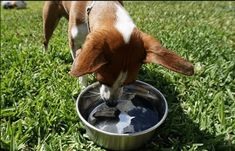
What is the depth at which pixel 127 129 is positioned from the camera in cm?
395

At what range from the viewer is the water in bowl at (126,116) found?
3.98 m

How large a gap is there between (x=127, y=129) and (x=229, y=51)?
7.76 feet

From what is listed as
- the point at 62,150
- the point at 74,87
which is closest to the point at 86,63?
the point at 62,150

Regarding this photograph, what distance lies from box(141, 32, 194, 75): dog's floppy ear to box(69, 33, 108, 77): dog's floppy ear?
17.4 inches

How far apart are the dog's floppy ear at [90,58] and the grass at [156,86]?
107 centimetres

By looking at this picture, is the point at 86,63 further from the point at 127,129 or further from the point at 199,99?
the point at 199,99

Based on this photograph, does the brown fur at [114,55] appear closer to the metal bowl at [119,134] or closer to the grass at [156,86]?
the metal bowl at [119,134]

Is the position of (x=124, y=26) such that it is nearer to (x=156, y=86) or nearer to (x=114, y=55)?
(x=114, y=55)

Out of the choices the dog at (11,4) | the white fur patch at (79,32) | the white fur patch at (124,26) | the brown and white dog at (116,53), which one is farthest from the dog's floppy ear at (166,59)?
the dog at (11,4)

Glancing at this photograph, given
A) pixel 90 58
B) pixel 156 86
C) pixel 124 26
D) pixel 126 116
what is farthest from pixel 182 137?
pixel 90 58

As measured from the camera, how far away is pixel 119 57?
133 inches

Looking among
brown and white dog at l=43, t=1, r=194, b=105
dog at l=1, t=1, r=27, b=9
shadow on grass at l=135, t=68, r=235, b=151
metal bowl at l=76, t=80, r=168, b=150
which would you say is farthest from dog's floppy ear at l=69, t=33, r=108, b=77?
dog at l=1, t=1, r=27, b=9

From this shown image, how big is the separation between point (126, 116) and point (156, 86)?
80 centimetres

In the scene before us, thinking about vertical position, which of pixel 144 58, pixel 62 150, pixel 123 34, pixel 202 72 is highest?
pixel 123 34
